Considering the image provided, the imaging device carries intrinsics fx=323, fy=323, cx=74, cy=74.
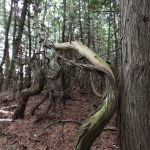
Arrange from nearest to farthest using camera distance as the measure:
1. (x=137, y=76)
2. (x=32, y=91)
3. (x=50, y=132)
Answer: (x=137, y=76)
(x=50, y=132)
(x=32, y=91)

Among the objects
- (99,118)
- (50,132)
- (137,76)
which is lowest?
(50,132)

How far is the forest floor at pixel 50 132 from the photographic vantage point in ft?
26.5

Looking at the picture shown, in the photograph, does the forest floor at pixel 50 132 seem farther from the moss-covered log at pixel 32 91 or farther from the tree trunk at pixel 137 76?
the tree trunk at pixel 137 76

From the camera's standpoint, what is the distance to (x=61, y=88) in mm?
11141

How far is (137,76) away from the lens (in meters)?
3.82

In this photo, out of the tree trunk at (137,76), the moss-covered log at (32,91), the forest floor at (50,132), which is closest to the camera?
the tree trunk at (137,76)

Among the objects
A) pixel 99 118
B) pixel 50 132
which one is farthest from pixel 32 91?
pixel 99 118

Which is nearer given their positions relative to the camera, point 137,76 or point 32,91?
point 137,76

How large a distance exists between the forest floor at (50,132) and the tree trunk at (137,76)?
10.3ft

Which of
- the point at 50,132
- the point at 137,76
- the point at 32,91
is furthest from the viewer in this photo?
the point at 32,91

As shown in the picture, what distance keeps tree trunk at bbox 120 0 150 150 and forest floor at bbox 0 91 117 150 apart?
3153 millimetres

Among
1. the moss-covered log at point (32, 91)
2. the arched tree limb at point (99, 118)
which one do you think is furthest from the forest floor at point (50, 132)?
the arched tree limb at point (99, 118)

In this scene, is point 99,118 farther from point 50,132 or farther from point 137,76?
point 50,132

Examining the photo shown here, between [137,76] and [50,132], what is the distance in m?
5.51
